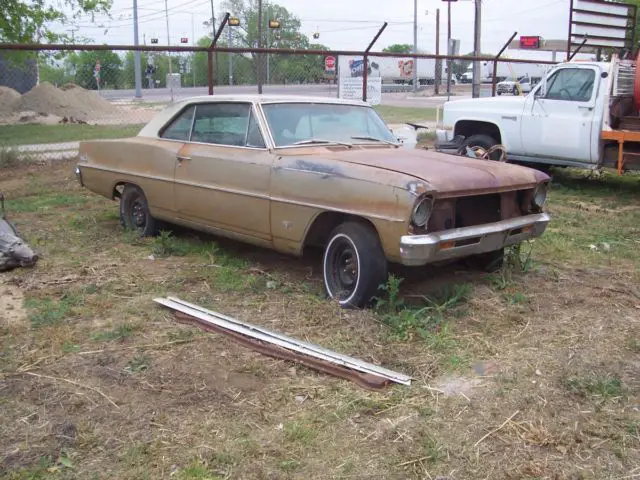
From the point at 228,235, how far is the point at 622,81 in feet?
22.3

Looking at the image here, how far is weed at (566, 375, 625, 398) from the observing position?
11.9 feet

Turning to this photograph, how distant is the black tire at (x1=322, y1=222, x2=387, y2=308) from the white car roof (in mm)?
1481

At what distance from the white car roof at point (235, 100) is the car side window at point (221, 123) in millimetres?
61

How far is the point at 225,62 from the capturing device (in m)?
40.4

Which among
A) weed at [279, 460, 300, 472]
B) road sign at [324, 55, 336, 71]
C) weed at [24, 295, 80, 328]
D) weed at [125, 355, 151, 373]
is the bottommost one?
weed at [279, 460, 300, 472]

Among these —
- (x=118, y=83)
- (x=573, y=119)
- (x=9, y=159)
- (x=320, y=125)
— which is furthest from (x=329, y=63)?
(x=118, y=83)

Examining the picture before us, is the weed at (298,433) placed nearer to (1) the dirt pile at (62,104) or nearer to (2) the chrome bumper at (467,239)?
(2) the chrome bumper at (467,239)

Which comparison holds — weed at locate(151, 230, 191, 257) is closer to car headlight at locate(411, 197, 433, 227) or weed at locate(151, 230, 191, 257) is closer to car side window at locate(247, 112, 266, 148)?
car side window at locate(247, 112, 266, 148)

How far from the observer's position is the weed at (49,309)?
15.1ft

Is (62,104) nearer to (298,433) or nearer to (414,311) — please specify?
(414,311)

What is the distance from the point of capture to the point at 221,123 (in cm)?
603

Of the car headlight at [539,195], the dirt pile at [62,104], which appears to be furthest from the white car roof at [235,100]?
the dirt pile at [62,104]

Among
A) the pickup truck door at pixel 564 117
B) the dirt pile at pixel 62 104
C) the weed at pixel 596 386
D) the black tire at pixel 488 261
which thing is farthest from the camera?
the dirt pile at pixel 62 104

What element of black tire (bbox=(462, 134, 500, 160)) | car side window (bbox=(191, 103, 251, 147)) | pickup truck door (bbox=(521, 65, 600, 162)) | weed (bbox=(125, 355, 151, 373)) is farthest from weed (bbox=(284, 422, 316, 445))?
black tire (bbox=(462, 134, 500, 160))
